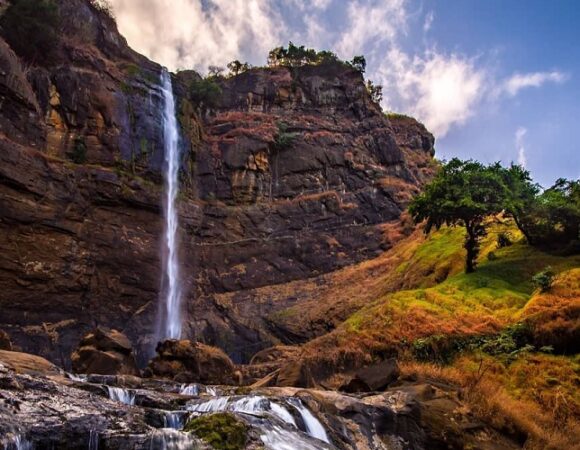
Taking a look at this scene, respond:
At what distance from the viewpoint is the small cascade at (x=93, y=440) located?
968 centimetres

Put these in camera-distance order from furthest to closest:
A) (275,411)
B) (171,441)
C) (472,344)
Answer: (472,344), (275,411), (171,441)

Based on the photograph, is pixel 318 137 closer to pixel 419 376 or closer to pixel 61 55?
pixel 61 55

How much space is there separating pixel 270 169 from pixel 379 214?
13189mm

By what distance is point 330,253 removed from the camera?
5044cm

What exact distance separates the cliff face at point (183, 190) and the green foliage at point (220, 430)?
1011 inches

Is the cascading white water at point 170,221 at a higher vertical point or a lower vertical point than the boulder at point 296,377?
higher

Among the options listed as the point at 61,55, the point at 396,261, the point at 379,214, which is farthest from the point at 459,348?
the point at 61,55

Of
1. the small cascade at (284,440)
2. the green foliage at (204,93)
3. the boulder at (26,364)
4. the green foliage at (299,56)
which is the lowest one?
the small cascade at (284,440)

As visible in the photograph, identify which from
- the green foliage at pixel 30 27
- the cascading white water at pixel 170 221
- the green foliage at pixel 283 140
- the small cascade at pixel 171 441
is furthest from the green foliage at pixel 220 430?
the green foliage at pixel 283 140

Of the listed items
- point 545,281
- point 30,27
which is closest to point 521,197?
point 545,281

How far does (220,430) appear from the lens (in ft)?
34.3

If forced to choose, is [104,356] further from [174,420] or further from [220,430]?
[220,430]

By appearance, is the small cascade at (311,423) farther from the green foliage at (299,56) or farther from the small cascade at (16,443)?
the green foliage at (299,56)

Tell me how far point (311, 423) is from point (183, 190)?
38.0 metres
